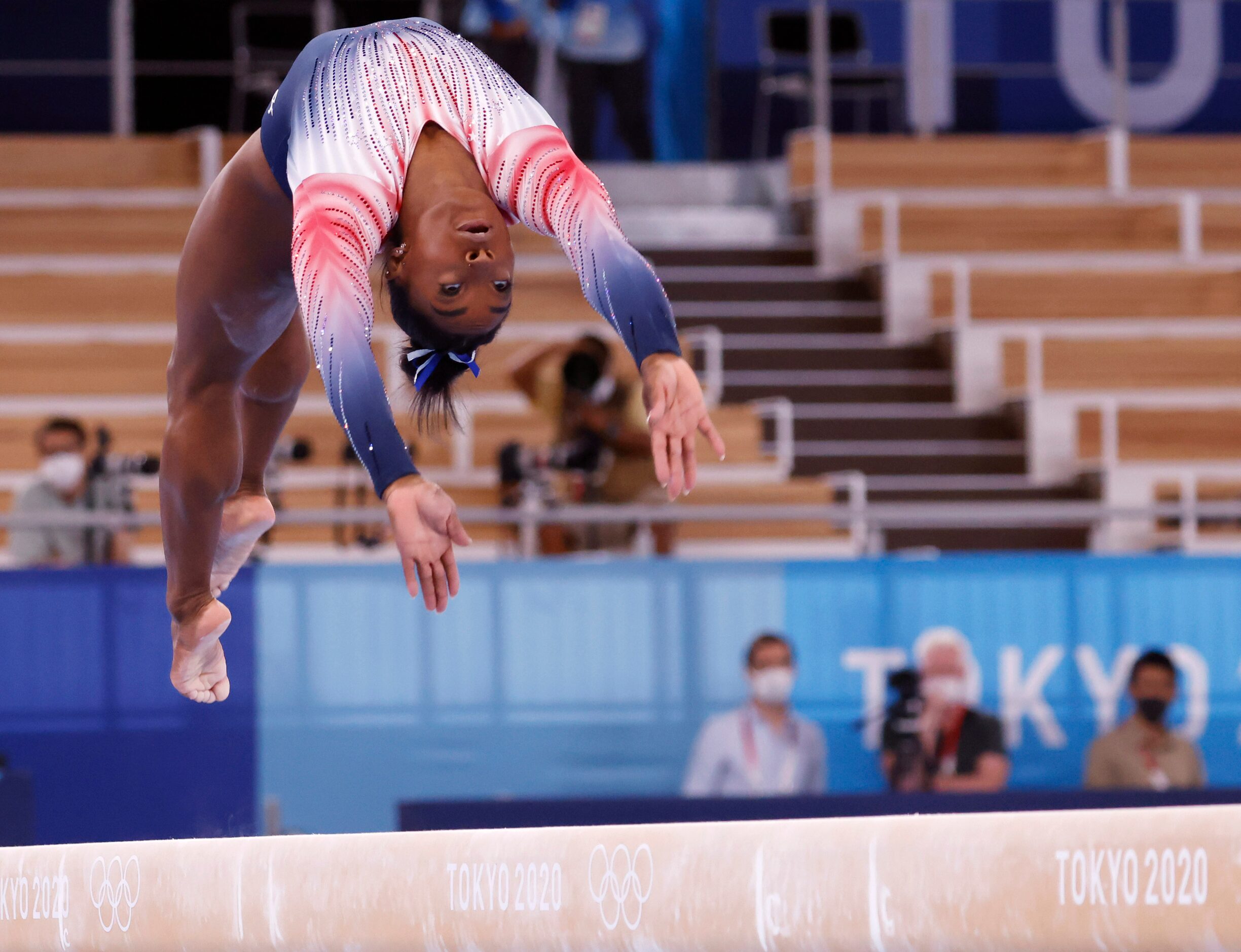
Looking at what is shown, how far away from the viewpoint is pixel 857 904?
9.03 feet

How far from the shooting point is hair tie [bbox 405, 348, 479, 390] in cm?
349

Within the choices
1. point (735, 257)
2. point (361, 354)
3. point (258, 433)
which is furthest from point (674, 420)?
point (735, 257)

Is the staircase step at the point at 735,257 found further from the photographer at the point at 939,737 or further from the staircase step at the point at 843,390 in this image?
the photographer at the point at 939,737

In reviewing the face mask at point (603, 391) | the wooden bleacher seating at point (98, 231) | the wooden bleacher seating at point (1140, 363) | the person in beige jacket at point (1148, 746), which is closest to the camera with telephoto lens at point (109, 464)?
the face mask at point (603, 391)

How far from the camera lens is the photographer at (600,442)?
7961 millimetres

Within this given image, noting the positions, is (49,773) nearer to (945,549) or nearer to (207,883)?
(207,883)

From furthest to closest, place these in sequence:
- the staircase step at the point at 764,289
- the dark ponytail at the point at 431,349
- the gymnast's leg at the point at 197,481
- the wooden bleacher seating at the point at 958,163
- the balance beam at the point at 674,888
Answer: the wooden bleacher seating at the point at 958,163
the staircase step at the point at 764,289
the gymnast's leg at the point at 197,481
the dark ponytail at the point at 431,349
the balance beam at the point at 674,888

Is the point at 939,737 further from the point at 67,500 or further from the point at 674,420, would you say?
the point at 674,420

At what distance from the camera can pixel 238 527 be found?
4402 mm

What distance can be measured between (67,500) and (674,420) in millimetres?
5218

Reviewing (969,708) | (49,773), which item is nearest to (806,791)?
(969,708)

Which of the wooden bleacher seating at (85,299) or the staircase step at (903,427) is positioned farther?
the staircase step at (903,427)

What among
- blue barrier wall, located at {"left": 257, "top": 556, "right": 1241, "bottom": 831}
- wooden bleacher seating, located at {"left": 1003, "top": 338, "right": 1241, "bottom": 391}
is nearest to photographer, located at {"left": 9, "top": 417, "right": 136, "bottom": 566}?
blue barrier wall, located at {"left": 257, "top": 556, "right": 1241, "bottom": 831}

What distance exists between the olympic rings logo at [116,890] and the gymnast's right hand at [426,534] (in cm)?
86
